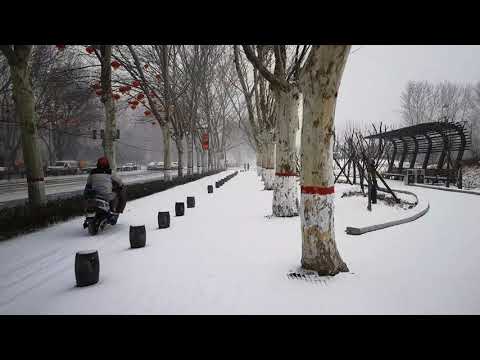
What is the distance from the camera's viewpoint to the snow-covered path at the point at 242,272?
109 inches

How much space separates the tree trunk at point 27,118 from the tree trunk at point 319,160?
760 cm

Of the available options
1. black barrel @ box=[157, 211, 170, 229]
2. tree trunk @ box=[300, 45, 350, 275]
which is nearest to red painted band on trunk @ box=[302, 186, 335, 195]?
tree trunk @ box=[300, 45, 350, 275]

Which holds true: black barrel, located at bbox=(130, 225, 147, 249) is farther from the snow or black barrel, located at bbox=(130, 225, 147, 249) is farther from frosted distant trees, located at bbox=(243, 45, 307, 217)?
the snow

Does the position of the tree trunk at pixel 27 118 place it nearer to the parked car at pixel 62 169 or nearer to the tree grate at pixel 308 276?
the tree grate at pixel 308 276

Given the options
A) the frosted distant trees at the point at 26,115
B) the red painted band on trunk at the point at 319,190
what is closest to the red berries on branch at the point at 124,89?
the frosted distant trees at the point at 26,115

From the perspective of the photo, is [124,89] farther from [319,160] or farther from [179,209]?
[319,160]

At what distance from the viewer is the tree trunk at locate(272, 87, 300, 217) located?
6.88m

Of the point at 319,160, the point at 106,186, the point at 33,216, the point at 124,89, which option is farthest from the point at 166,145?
the point at 319,160

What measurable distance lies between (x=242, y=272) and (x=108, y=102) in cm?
851

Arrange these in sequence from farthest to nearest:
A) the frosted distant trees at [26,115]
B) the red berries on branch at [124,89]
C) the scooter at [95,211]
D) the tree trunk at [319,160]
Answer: the red berries on branch at [124,89], the frosted distant trees at [26,115], the scooter at [95,211], the tree trunk at [319,160]

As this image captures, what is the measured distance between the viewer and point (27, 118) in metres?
7.22

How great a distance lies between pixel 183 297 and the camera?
9.70ft

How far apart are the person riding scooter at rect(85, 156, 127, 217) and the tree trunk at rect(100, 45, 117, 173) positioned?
3526mm
